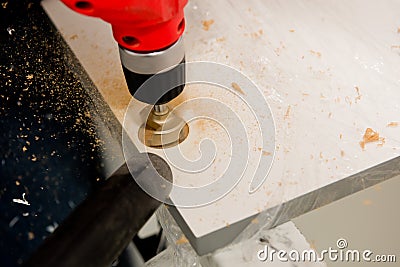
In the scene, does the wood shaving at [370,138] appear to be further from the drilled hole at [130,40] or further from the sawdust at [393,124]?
the drilled hole at [130,40]

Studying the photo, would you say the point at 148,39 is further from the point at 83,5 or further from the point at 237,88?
the point at 237,88

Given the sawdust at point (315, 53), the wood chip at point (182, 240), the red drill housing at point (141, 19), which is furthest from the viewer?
the sawdust at point (315, 53)

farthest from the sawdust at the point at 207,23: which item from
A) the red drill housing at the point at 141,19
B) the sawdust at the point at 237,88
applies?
the red drill housing at the point at 141,19

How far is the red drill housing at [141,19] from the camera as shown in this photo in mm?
453

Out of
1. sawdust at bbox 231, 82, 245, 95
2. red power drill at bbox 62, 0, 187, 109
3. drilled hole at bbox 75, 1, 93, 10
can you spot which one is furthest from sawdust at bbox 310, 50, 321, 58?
drilled hole at bbox 75, 1, 93, 10

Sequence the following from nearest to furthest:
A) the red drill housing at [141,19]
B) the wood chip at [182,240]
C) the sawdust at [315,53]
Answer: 1. the red drill housing at [141,19]
2. the wood chip at [182,240]
3. the sawdust at [315,53]

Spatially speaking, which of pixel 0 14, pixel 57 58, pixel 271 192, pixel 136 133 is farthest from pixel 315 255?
pixel 0 14

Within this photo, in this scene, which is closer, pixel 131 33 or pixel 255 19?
pixel 131 33

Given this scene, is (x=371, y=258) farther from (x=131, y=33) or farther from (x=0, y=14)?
(x=0, y=14)

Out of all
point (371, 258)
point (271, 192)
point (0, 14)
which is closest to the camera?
point (271, 192)

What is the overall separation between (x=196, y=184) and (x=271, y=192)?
0.26ft

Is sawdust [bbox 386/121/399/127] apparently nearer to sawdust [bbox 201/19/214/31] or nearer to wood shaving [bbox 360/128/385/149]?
wood shaving [bbox 360/128/385/149]

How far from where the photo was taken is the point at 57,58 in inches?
29.0

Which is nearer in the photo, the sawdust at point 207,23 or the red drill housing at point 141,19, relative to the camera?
the red drill housing at point 141,19
